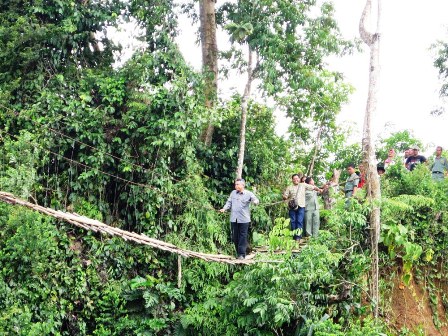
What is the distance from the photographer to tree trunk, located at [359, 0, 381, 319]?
7512mm

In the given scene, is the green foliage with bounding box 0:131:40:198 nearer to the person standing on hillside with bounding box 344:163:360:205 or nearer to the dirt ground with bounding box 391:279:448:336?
the person standing on hillside with bounding box 344:163:360:205

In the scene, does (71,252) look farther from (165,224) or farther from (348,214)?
(348,214)

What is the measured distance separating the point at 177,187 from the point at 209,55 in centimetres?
257

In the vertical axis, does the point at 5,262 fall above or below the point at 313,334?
above

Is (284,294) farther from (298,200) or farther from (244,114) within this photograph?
(244,114)

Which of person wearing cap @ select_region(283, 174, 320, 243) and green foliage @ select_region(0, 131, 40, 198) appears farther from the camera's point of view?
person wearing cap @ select_region(283, 174, 320, 243)

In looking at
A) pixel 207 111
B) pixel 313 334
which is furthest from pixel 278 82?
pixel 313 334

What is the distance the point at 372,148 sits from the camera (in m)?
7.93

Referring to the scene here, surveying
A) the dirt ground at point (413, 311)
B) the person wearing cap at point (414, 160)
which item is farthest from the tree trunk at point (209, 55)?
the dirt ground at point (413, 311)

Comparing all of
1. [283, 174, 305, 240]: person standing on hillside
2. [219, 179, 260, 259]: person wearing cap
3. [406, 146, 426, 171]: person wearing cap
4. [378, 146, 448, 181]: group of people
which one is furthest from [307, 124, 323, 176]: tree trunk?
[219, 179, 260, 259]: person wearing cap

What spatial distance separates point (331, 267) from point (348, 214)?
0.70 m

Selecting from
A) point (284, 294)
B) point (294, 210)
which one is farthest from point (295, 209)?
point (284, 294)

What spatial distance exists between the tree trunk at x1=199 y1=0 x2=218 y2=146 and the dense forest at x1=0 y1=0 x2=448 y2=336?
30 mm

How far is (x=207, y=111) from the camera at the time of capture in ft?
30.2
